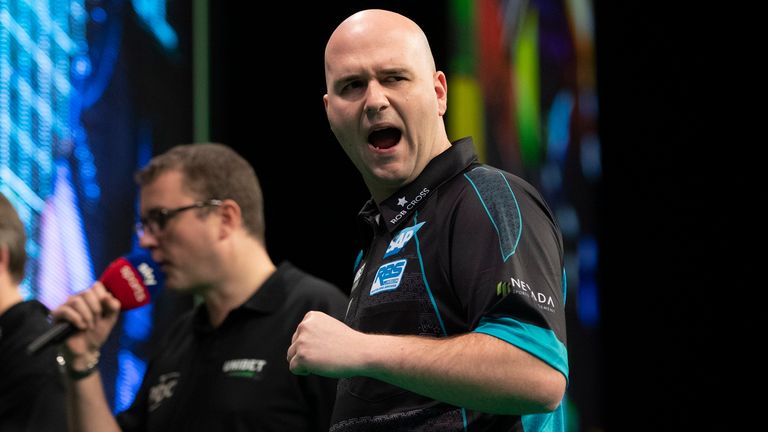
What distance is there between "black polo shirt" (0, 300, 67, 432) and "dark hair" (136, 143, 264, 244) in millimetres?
616

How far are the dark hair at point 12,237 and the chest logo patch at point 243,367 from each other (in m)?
0.57

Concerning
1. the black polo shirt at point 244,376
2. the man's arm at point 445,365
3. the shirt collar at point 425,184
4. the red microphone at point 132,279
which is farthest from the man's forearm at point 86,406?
the man's arm at point 445,365

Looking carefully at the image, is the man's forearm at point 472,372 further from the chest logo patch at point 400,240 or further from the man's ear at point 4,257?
the man's ear at point 4,257

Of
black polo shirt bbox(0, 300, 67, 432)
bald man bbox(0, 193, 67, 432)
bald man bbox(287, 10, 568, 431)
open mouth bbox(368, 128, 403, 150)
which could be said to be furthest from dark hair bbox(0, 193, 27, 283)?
open mouth bbox(368, 128, 403, 150)

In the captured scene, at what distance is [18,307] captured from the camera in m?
2.50

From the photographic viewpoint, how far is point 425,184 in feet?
5.87

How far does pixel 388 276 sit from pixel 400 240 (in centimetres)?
8

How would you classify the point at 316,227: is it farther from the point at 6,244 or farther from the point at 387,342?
the point at 387,342

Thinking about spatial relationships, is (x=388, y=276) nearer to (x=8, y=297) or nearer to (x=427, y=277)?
(x=427, y=277)

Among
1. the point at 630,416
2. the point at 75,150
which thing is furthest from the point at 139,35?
the point at 630,416

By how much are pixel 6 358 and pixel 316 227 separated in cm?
184

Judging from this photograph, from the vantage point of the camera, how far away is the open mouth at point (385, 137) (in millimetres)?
1849

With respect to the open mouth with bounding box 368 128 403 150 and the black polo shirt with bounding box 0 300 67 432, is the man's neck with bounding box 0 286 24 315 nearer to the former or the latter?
the black polo shirt with bounding box 0 300 67 432

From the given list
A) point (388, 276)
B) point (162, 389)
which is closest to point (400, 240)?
point (388, 276)
